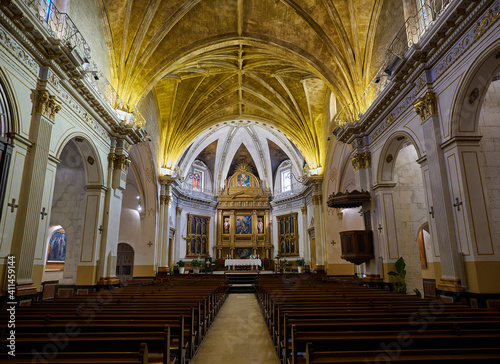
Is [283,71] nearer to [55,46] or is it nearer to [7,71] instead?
[55,46]

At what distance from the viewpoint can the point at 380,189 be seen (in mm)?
11234

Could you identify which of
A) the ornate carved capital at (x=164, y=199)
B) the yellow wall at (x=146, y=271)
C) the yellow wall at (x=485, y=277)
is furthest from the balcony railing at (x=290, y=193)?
the yellow wall at (x=485, y=277)

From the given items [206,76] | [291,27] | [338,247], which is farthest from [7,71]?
[338,247]

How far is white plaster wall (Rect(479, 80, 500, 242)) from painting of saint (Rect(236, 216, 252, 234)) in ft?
67.6

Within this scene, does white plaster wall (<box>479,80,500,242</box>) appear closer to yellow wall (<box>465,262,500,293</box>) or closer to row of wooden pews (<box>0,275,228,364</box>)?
yellow wall (<box>465,262,500,293</box>)

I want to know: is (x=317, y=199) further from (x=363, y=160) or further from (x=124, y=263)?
(x=124, y=263)

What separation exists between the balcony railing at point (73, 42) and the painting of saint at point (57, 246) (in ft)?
24.2

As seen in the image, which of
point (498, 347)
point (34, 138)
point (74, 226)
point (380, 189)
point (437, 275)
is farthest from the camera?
point (74, 226)

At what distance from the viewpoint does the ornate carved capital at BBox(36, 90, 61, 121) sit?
Answer: 761 cm

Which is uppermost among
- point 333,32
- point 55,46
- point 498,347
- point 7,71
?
point 333,32

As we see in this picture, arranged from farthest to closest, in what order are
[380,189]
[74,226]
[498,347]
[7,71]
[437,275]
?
[74,226] → [380,189] → [437,275] → [7,71] → [498,347]

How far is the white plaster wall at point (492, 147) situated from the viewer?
850 cm

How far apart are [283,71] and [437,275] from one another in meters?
12.3

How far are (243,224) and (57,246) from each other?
14.9 m
